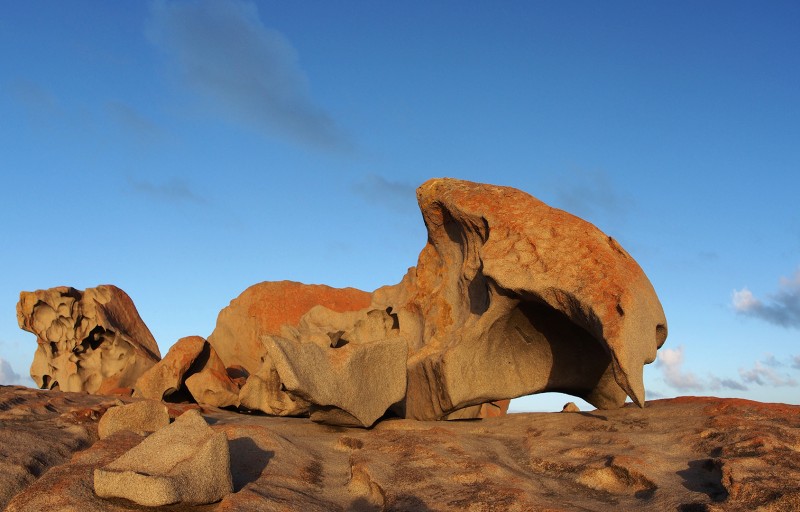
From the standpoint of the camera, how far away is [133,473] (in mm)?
5215

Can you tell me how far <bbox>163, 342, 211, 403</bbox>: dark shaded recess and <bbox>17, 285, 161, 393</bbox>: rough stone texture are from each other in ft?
9.76

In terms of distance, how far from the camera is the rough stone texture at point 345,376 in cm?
802

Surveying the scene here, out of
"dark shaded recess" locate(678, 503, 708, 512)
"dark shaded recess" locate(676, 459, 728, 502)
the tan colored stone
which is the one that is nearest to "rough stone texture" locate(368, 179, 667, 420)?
"dark shaded recess" locate(676, 459, 728, 502)

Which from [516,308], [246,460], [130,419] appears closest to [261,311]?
[516,308]

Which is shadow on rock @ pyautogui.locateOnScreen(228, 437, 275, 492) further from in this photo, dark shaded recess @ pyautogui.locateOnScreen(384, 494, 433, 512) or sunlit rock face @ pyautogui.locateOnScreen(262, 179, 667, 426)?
sunlit rock face @ pyautogui.locateOnScreen(262, 179, 667, 426)

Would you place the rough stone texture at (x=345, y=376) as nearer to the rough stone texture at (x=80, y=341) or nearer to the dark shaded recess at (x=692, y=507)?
the dark shaded recess at (x=692, y=507)

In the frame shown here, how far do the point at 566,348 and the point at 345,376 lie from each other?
135 inches

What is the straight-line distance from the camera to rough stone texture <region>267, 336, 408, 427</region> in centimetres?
802

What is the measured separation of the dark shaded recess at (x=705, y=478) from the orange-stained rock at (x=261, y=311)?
1216 cm

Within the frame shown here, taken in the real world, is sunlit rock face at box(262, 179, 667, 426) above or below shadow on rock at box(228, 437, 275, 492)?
above

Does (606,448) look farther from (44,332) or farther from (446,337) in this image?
(44,332)

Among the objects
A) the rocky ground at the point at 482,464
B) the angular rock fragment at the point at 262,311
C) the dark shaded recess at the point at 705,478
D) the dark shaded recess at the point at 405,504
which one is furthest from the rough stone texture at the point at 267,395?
the angular rock fragment at the point at 262,311

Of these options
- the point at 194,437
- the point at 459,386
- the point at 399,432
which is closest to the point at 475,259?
the point at 459,386

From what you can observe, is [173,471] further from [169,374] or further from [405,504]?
[169,374]
